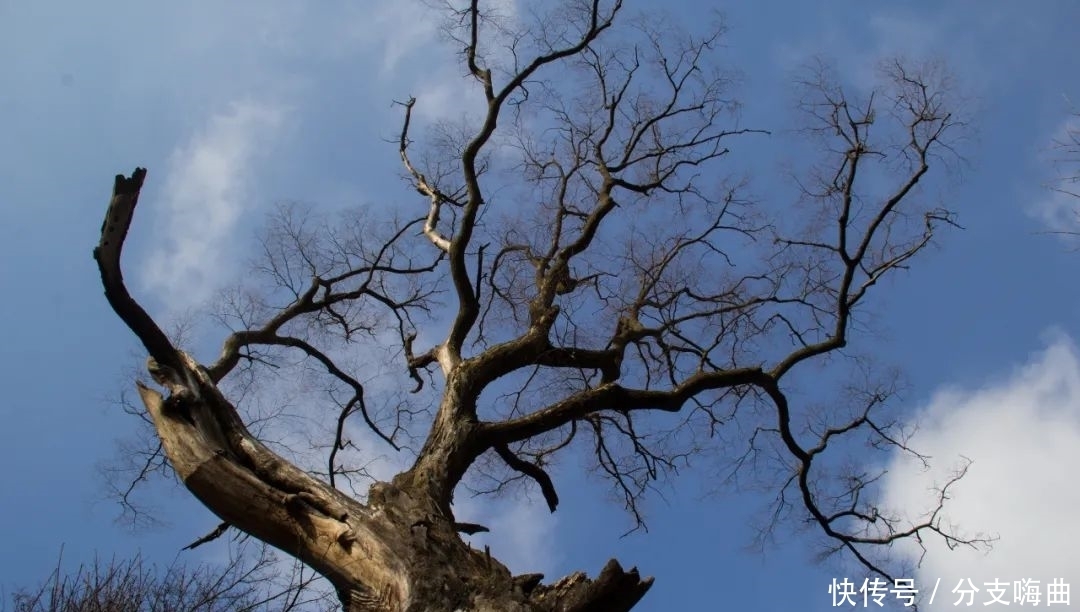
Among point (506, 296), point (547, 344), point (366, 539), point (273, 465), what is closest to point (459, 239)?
point (547, 344)

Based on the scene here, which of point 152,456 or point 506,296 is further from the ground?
point 506,296

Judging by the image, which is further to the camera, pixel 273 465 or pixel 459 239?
pixel 459 239

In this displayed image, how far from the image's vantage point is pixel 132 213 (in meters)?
5.17

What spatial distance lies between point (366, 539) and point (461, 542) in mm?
649

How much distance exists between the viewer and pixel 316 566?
16.7ft

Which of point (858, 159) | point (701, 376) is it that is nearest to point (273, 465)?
point (701, 376)

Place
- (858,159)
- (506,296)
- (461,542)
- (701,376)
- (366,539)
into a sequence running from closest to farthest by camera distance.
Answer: (366,539) → (461,542) → (701,376) → (858,159) → (506,296)

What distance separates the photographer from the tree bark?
464 centimetres

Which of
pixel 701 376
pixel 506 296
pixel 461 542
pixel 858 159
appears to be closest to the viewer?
pixel 461 542

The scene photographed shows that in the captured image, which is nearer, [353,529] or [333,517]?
[353,529]

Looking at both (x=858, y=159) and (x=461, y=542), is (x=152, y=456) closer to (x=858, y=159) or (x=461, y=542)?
(x=461, y=542)

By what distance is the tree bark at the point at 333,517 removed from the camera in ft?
15.2

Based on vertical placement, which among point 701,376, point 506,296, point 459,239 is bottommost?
point 701,376

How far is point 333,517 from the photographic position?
5215 millimetres
